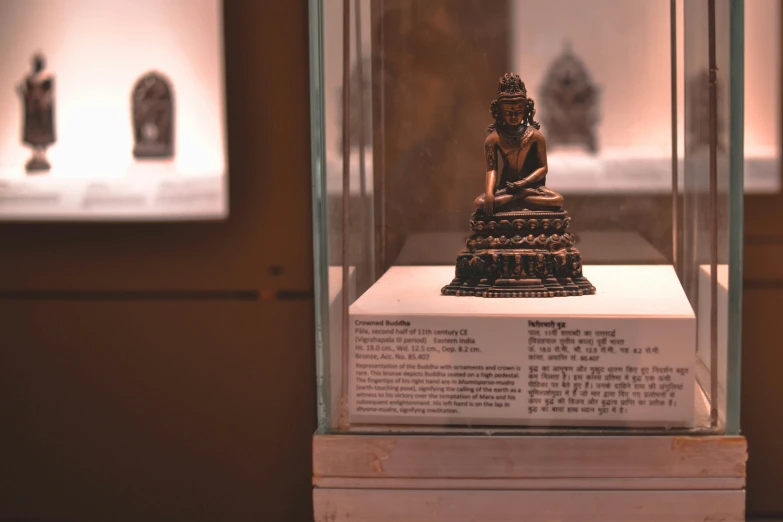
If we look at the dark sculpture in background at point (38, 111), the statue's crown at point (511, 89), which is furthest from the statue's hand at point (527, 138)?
the dark sculpture in background at point (38, 111)

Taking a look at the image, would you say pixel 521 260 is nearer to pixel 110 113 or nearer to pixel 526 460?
pixel 526 460

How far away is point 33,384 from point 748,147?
2.64 meters

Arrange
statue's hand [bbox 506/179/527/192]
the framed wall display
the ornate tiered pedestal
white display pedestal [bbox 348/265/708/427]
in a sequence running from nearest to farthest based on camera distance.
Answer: white display pedestal [bbox 348/265/708/427], the ornate tiered pedestal, statue's hand [bbox 506/179/527/192], the framed wall display

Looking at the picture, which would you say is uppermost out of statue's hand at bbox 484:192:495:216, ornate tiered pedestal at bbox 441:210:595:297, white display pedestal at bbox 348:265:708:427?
statue's hand at bbox 484:192:495:216

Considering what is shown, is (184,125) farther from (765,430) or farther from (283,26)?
(765,430)

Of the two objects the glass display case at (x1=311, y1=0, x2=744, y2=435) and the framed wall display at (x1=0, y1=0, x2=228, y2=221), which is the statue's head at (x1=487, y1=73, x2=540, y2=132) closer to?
the glass display case at (x1=311, y1=0, x2=744, y2=435)

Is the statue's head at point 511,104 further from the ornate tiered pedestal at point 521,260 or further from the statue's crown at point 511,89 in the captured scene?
the ornate tiered pedestal at point 521,260

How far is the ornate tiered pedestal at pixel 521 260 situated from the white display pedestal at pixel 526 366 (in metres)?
0.29

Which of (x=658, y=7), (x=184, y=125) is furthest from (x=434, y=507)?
(x=658, y=7)

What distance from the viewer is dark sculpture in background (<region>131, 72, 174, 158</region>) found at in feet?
9.59

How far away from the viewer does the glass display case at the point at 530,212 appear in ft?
6.76

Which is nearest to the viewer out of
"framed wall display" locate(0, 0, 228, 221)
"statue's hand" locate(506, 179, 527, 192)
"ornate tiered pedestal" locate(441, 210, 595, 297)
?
"ornate tiered pedestal" locate(441, 210, 595, 297)

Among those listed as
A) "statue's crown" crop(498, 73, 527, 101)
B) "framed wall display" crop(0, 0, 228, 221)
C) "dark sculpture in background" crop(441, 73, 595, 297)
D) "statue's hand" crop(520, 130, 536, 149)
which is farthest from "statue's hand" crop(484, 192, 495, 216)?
"framed wall display" crop(0, 0, 228, 221)

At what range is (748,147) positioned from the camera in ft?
9.12
